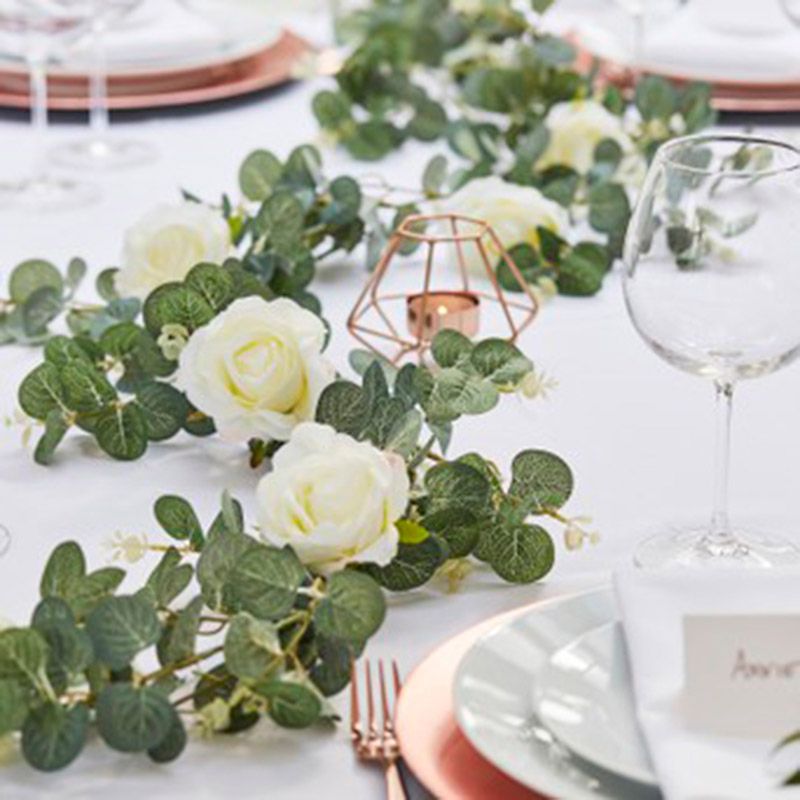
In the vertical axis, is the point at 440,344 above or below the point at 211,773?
above

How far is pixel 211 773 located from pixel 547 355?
0.69 m

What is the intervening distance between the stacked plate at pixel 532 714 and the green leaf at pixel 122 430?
413mm

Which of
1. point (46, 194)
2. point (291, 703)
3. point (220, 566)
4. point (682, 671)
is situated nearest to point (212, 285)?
point (220, 566)

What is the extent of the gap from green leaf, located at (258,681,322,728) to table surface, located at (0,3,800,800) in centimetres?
2

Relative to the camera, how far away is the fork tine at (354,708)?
44.4 inches

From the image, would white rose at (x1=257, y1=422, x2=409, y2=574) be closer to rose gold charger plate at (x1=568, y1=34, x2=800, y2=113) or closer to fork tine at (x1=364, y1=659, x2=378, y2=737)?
fork tine at (x1=364, y1=659, x2=378, y2=737)

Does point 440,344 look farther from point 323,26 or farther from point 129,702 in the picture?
point 323,26

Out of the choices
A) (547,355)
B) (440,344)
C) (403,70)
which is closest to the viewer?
(440,344)

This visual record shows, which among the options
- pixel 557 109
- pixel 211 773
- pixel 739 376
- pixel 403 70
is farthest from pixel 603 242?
pixel 211 773

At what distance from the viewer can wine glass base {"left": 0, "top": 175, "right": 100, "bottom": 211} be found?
2.12 meters

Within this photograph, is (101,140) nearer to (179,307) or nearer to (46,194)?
(46,194)

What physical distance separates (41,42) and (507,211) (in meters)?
0.60

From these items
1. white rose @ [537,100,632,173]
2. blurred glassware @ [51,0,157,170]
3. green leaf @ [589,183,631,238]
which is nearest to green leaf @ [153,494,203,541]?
green leaf @ [589,183,631,238]

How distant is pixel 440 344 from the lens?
1436 mm
